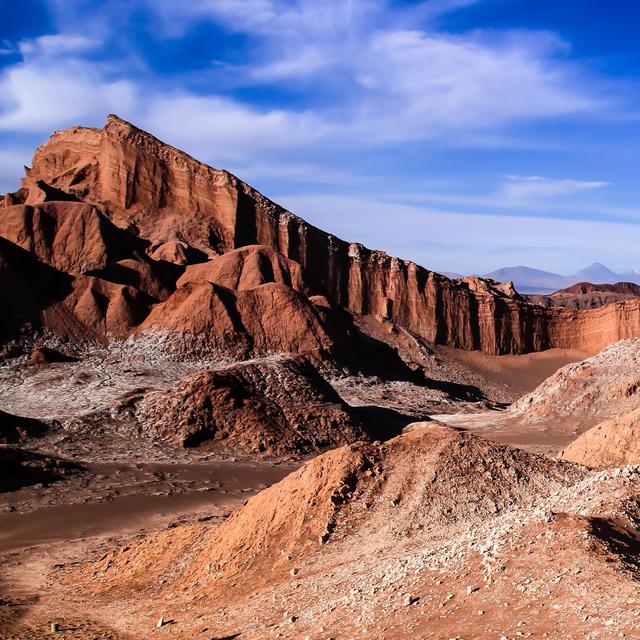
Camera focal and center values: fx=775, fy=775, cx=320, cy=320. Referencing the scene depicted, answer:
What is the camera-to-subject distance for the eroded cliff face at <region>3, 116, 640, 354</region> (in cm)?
5144

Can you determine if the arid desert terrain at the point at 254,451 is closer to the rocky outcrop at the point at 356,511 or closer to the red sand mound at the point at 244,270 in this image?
the rocky outcrop at the point at 356,511

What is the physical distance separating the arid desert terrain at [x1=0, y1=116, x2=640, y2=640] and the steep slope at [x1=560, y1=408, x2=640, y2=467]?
6 centimetres

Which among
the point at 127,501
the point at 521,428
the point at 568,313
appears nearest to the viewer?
the point at 127,501

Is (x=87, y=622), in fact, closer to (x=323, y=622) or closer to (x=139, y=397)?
(x=323, y=622)

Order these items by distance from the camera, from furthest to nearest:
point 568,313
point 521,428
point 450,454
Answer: point 568,313, point 521,428, point 450,454

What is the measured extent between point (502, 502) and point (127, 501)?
8066 millimetres

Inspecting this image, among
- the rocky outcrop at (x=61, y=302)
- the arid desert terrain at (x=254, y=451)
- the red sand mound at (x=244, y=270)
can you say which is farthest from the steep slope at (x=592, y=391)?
the rocky outcrop at (x=61, y=302)

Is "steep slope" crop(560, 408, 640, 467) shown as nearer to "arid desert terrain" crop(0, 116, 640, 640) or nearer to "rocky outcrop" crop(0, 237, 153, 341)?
"arid desert terrain" crop(0, 116, 640, 640)

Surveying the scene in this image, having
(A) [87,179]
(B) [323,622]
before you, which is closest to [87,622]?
(B) [323,622]

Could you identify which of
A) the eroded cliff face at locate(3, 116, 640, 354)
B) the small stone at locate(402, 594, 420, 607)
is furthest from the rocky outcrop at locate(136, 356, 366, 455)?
the eroded cliff face at locate(3, 116, 640, 354)

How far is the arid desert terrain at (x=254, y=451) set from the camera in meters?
6.48

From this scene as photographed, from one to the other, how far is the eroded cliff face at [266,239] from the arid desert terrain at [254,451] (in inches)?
8.9

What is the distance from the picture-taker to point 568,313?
6053cm

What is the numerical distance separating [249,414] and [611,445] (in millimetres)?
9231
